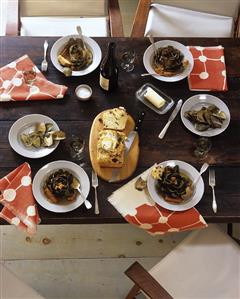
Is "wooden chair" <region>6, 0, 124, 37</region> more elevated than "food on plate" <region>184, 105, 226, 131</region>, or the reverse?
"wooden chair" <region>6, 0, 124, 37</region>

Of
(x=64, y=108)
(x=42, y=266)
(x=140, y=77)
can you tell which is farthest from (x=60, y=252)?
(x=140, y=77)

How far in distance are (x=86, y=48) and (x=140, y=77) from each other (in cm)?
28

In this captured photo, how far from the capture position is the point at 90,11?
2.57m

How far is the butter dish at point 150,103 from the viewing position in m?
1.91

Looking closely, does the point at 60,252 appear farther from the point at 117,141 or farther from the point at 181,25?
the point at 181,25

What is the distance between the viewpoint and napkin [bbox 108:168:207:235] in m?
1.70

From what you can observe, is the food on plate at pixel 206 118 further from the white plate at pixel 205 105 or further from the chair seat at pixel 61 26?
the chair seat at pixel 61 26

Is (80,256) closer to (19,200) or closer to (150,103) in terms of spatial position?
(19,200)

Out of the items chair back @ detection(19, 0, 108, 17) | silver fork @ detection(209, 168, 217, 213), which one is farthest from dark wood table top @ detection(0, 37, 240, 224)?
chair back @ detection(19, 0, 108, 17)

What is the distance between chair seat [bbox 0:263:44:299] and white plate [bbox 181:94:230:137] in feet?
3.05

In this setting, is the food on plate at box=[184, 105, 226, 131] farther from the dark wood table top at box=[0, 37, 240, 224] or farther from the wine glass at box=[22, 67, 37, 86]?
the wine glass at box=[22, 67, 37, 86]

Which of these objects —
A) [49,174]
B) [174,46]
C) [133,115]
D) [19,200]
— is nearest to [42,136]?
[49,174]

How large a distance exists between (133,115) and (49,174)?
1.44ft

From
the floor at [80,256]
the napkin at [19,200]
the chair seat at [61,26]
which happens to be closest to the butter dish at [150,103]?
the napkin at [19,200]
